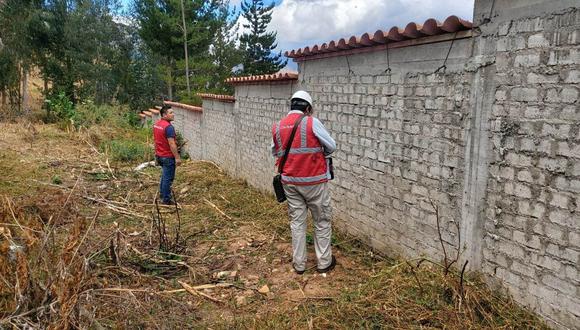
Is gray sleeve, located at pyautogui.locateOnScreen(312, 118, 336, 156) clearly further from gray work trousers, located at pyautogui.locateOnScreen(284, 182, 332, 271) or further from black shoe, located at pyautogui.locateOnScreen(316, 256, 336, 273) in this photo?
black shoe, located at pyautogui.locateOnScreen(316, 256, 336, 273)

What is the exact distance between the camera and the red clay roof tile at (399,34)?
363 cm

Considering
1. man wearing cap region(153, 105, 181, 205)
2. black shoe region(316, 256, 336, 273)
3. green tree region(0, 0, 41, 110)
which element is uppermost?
green tree region(0, 0, 41, 110)

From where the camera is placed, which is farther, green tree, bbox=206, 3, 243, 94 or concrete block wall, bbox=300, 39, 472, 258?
green tree, bbox=206, 3, 243, 94

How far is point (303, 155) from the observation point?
4332mm

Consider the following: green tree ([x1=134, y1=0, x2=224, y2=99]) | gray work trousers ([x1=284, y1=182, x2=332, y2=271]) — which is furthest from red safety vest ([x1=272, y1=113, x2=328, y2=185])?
green tree ([x1=134, y1=0, x2=224, y2=99])

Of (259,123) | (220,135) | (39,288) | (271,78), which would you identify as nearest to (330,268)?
(39,288)

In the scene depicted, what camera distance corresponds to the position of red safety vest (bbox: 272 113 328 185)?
4.30 metres

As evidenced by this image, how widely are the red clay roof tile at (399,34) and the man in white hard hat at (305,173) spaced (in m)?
1.01

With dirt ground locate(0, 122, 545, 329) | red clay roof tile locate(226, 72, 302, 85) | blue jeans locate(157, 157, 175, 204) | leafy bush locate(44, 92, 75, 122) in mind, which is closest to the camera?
dirt ground locate(0, 122, 545, 329)

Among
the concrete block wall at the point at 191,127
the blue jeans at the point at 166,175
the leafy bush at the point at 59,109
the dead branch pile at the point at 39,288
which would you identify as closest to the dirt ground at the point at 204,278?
the dead branch pile at the point at 39,288

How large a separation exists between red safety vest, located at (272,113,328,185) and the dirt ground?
113cm

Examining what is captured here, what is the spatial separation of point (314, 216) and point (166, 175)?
3676mm

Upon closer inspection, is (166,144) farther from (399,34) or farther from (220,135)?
(399,34)

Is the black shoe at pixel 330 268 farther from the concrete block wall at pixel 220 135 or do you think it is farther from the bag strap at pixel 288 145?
the concrete block wall at pixel 220 135
